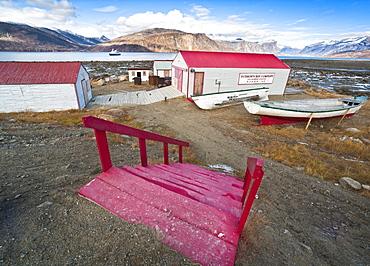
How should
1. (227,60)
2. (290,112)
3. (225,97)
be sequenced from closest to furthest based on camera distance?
1. (290,112)
2. (225,97)
3. (227,60)

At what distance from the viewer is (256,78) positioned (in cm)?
2061

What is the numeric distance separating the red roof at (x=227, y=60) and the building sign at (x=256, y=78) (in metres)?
0.91

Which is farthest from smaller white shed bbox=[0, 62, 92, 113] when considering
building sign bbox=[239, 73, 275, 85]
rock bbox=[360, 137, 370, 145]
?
rock bbox=[360, 137, 370, 145]

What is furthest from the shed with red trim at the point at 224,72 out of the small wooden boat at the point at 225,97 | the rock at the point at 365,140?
the rock at the point at 365,140

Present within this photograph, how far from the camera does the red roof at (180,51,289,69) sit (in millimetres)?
18169

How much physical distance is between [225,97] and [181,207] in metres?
15.6

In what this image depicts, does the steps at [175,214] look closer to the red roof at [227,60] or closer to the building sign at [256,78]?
the red roof at [227,60]

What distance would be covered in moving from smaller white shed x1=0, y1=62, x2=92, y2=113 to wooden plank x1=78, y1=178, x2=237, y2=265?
15.4 m

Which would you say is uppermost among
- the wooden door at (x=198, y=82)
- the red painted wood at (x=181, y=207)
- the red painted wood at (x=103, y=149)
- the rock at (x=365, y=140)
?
the red painted wood at (x=103, y=149)

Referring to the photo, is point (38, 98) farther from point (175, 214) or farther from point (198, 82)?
point (175, 214)

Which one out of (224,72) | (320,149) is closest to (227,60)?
(224,72)

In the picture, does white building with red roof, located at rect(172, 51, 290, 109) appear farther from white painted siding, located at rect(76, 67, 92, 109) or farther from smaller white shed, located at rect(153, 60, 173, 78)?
white painted siding, located at rect(76, 67, 92, 109)

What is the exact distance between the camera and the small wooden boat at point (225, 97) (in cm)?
1579

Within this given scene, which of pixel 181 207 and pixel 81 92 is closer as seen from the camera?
pixel 181 207
